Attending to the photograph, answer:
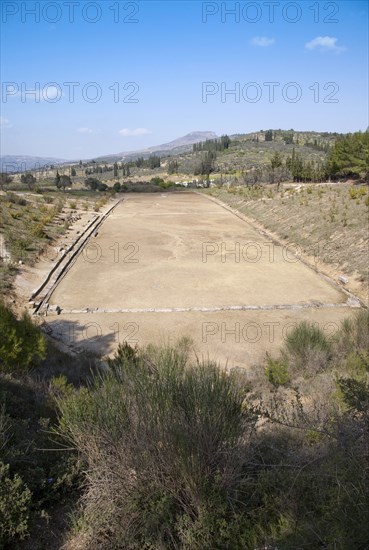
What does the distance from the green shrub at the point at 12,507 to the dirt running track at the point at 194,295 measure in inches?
203

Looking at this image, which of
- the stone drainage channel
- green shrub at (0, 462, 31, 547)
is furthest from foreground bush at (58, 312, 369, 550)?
the stone drainage channel

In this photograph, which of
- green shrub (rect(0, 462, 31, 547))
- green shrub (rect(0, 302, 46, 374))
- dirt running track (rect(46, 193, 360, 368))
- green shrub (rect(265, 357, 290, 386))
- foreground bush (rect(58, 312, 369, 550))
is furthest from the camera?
dirt running track (rect(46, 193, 360, 368))

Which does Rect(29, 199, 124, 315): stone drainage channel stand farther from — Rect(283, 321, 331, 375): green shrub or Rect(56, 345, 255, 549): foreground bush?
Rect(56, 345, 255, 549): foreground bush

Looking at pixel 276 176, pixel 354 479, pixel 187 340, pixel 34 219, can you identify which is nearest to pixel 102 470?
pixel 354 479

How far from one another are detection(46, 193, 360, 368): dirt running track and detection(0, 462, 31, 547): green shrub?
5.16 metres

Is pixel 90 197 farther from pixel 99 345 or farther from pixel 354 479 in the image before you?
pixel 354 479

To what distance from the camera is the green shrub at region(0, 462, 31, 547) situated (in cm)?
349

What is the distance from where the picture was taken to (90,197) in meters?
44.2

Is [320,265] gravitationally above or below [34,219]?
below

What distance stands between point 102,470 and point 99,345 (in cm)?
715

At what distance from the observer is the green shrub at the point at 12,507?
349cm

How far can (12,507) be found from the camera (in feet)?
11.6

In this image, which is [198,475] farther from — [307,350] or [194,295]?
[194,295]

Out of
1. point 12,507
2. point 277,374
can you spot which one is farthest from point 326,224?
point 12,507
